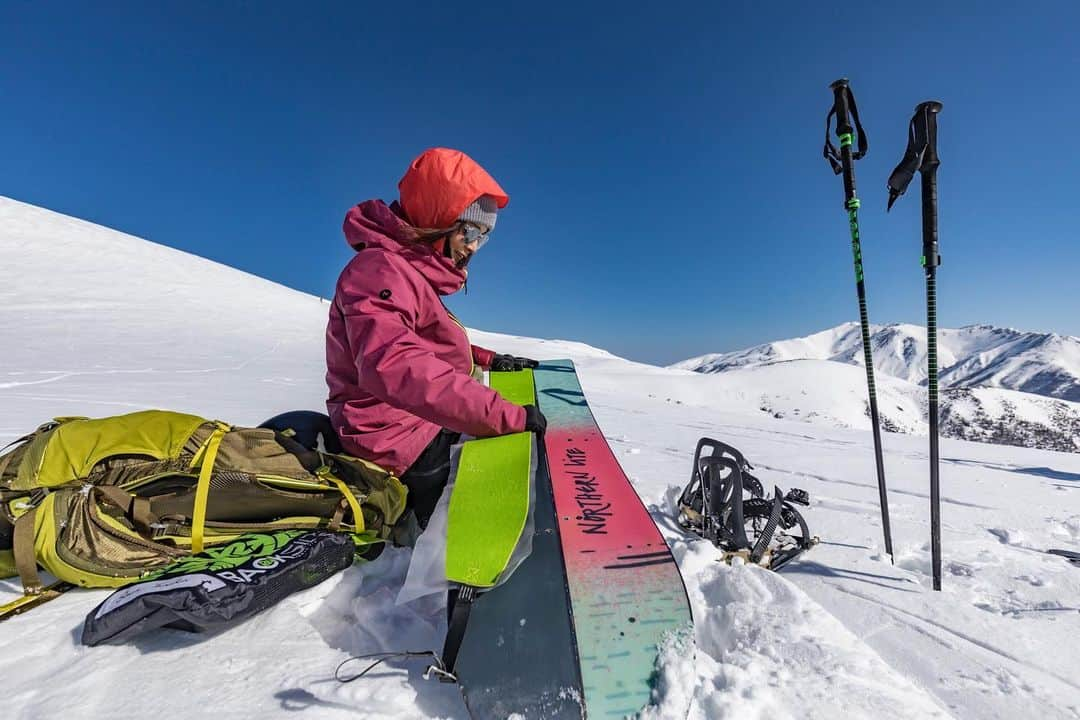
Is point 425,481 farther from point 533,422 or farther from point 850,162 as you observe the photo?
point 850,162

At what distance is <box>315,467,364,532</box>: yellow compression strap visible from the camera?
7.52 feet

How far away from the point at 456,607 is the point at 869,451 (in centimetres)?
739

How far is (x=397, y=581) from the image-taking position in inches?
84.4

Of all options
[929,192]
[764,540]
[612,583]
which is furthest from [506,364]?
[929,192]

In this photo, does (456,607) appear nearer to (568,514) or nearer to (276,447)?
(568,514)

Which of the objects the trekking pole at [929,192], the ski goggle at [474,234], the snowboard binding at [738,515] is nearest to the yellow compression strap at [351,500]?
the ski goggle at [474,234]

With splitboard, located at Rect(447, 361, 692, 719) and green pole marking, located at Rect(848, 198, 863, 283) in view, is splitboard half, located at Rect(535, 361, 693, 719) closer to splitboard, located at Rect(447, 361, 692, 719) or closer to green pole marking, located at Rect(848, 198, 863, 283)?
splitboard, located at Rect(447, 361, 692, 719)

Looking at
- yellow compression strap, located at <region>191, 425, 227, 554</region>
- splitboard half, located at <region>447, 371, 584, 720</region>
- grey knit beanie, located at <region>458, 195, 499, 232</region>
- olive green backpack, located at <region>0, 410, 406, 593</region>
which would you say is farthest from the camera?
grey knit beanie, located at <region>458, 195, 499, 232</region>

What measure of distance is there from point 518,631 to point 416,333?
145cm

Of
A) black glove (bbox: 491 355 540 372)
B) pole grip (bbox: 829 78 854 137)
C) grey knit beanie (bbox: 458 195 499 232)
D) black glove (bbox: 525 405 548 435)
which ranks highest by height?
pole grip (bbox: 829 78 854 137)

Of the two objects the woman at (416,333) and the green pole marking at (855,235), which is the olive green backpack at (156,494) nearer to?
the woman at (416,333)

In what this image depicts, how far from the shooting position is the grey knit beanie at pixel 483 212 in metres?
2.58

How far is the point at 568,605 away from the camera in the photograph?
5.18 feet

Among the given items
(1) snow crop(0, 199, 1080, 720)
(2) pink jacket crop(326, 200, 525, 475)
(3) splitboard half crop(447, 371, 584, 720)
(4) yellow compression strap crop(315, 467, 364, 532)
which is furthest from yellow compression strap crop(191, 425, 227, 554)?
(3) splitboard half crop(447, 371, 584, 720)
